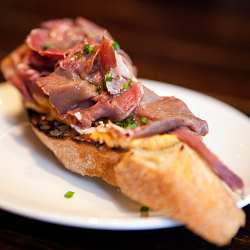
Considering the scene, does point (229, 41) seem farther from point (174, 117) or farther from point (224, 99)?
point (174, 117)

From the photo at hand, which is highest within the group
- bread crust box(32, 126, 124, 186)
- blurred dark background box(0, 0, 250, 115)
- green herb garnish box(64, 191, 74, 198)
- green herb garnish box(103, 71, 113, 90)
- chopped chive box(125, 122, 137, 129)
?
green herb garnish box(103, 71, 113, 90)

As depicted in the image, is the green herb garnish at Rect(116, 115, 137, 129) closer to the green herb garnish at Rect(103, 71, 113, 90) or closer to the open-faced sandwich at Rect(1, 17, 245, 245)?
the open-faced sandwich at Rect(1, 17, 245, 245)


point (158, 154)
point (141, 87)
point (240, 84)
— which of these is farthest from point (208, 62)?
point (158, 154)

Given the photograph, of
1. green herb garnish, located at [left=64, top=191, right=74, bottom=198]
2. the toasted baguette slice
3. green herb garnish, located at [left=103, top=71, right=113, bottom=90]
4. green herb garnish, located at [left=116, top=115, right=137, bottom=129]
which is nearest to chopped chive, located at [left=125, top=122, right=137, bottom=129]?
green herb garnish, located at [left=116, top=115, right=137, bottom=129]

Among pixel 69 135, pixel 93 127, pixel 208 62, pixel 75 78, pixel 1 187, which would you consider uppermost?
pixel 75 78

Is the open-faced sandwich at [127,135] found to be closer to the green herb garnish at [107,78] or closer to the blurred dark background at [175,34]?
the green herb garnish at [107,78]

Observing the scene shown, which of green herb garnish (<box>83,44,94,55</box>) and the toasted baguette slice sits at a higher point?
green herb garnish (<box>83,44,94,55</box>)

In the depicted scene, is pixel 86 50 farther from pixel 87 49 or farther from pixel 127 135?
pixel 127 135
